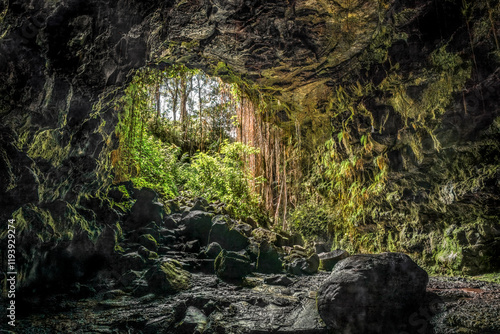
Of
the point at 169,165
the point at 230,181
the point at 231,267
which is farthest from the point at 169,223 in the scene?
the point at 169,165

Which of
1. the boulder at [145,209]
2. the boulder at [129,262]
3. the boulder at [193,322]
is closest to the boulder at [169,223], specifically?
the boulder at [145,209]

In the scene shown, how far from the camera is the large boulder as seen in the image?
2.51 metres

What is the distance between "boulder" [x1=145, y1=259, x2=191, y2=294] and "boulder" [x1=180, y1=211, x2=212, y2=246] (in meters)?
2.10

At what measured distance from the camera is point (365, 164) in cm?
612

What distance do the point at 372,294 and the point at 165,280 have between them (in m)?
2.36

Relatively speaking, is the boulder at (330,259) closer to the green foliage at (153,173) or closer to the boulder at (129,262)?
the boulder at (129,262)

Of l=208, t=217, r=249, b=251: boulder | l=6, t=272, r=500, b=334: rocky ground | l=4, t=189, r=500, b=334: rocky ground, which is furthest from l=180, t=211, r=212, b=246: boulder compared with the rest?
l=6, t=272, r=500, b=334: rocky ground

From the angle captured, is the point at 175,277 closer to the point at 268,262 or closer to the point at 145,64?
the point at 268,262

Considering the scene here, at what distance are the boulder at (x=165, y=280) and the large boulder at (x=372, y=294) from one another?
6.14ft

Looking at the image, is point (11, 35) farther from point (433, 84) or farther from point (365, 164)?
point (365, 164)

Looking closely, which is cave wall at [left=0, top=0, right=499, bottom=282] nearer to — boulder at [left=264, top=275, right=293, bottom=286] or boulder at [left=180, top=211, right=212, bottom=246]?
boulder at [left=180, top=211, right=212, bottom=246]

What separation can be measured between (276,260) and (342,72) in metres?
3.61

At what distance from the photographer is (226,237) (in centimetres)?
600

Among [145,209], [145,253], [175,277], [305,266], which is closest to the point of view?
[175,277]
